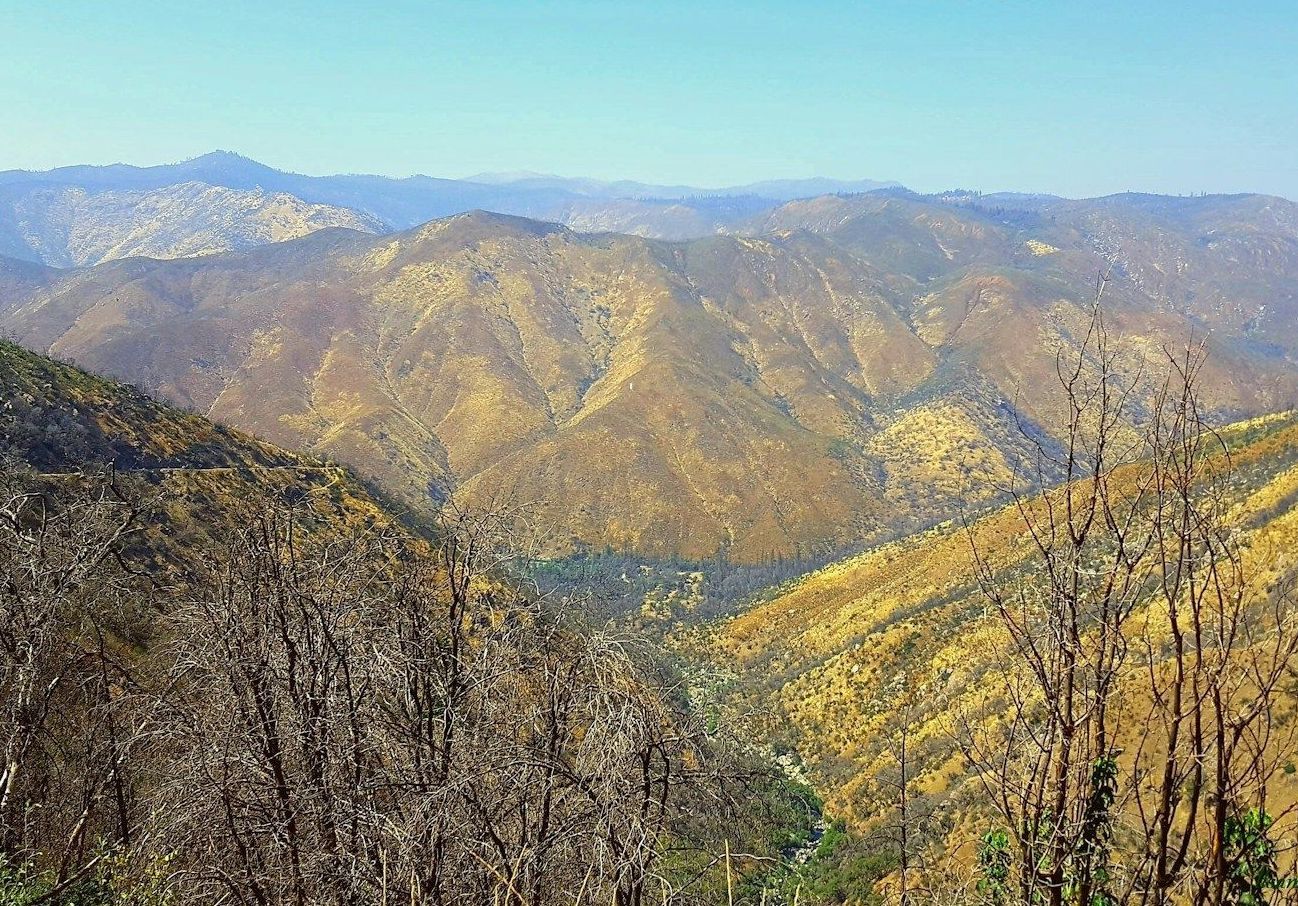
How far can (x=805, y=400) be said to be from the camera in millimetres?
171750

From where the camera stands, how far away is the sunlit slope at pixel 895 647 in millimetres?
31281

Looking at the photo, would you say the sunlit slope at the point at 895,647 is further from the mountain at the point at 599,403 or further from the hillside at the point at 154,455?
the mountain at the point at 599,403

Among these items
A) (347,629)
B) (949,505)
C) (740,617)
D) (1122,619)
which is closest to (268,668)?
(347,629)

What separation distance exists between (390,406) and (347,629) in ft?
483

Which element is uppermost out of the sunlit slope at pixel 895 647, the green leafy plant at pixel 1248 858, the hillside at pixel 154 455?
the green leafy plant at pixel 1248 858

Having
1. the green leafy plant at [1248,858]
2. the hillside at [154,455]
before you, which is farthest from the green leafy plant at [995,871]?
the hillside at [154,455]

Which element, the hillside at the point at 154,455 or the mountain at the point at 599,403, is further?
the mountain at the point at 599,403

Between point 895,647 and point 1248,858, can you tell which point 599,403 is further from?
point 1248,858

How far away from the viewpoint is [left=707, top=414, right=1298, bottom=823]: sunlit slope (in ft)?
103

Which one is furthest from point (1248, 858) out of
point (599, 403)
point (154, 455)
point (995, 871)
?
point (599, 403)

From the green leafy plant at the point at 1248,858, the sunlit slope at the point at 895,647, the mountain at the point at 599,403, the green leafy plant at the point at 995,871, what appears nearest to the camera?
the green leafy plant at the point at 1248,858

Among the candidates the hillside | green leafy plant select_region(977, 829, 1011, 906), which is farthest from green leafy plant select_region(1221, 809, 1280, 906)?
the hillside

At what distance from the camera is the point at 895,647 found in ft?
141

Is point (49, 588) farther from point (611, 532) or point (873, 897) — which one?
point (611, 532)
